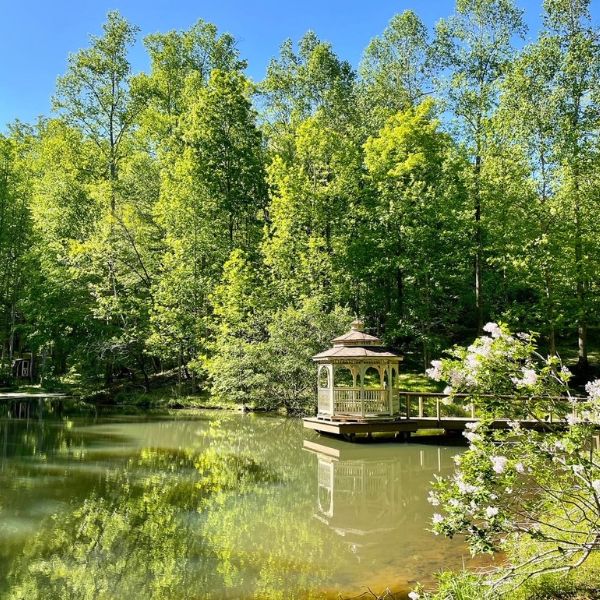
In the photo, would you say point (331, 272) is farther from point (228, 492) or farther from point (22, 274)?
point (22, 274)

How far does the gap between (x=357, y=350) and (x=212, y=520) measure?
34.2ft

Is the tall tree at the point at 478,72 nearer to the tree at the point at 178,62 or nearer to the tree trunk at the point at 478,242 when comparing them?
the tree trunk at the point at 478,242

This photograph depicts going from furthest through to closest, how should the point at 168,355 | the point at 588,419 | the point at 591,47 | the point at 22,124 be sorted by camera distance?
the point at 22,124 < the point at 168,355 < the point at 591,47 < the point at 588,419

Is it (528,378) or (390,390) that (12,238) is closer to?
(390,390)

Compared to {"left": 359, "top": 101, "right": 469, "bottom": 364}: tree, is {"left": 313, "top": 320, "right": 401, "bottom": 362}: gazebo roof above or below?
below

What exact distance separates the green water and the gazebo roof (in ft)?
9.49

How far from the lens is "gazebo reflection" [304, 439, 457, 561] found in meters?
8.38

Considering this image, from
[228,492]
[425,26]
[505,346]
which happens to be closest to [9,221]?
[425,26]

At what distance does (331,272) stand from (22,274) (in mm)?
22489

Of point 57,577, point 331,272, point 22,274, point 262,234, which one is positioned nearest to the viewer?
point 57,577

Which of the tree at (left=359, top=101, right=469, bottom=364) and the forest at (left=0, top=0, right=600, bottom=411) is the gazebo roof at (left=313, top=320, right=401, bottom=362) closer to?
the forest at (left=0, top=0, right=600, bottom=411)

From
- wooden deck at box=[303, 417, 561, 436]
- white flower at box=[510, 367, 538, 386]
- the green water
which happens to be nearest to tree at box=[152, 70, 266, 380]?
wooden deck at box=[303, 417, 561, 436]

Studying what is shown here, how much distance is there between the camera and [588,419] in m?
4.41

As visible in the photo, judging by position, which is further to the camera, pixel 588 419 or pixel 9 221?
pixel 9 221
